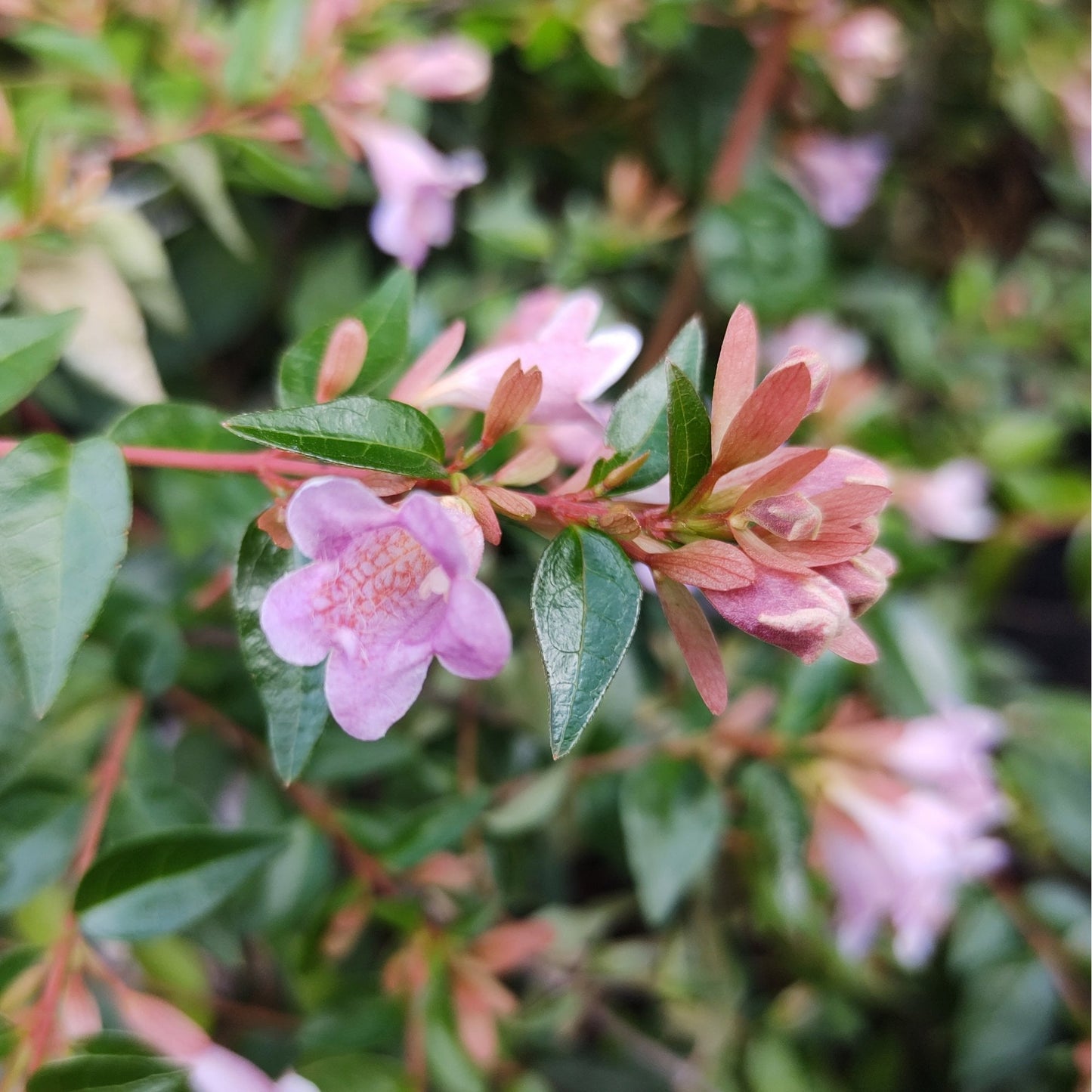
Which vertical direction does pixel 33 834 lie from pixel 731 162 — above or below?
below

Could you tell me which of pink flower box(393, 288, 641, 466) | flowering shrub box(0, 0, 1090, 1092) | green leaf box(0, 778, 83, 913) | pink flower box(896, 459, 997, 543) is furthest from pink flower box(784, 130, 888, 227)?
green leaf box(0, 778, 83, 913)

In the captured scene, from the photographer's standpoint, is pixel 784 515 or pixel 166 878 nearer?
pixel 784 515

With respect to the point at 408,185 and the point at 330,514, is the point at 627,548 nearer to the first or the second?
the point at 330,514

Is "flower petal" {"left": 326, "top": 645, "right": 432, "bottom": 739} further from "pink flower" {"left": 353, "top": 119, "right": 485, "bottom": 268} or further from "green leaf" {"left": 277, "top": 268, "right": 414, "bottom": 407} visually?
"pink flower" {"left": 353, "top": 119, "right": 485, "bottom": 268}

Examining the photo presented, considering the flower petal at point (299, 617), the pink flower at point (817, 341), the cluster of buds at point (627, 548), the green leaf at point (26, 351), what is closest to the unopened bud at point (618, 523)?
the cluster of buds at point (627, 548)

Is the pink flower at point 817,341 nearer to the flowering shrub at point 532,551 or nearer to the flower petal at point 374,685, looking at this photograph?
the flowering shrub at point 532,551

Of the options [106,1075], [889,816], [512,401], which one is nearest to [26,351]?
[512,401]

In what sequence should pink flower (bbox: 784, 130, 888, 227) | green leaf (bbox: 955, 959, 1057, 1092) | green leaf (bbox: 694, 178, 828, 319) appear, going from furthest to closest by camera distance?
pink flower (bbox: 784, 130, 888, 227) < green leaf (bbox: 694, 178, 828, 319) < green leaf (bbox: 955, 959, 1057, 1092)
